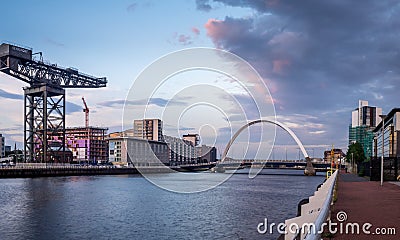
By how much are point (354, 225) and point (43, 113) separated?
10228 cm

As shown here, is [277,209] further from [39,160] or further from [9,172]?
[39,160]

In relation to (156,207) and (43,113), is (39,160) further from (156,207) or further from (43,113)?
(156,207)

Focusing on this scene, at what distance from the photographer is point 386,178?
4925 cm

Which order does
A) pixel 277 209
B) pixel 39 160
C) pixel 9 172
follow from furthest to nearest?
pixel 39 160 < pixel 9 172 < pixel 277 209

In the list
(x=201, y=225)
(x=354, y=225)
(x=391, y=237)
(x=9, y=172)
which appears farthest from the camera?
(x=9, y=172)

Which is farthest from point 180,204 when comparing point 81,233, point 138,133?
point 138,133

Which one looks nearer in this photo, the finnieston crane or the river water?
the river water

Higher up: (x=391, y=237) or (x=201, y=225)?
(x=391, y=237)

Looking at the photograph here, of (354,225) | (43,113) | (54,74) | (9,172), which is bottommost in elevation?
(9,172)

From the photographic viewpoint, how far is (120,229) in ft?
88.6

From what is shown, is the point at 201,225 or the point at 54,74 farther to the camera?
the point at 54,74

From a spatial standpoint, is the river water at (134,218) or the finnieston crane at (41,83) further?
the finnieston crane at (41,83)

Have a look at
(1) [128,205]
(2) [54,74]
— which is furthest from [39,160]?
(1) [128,205]

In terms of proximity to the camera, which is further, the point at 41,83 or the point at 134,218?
the point at 41,83
